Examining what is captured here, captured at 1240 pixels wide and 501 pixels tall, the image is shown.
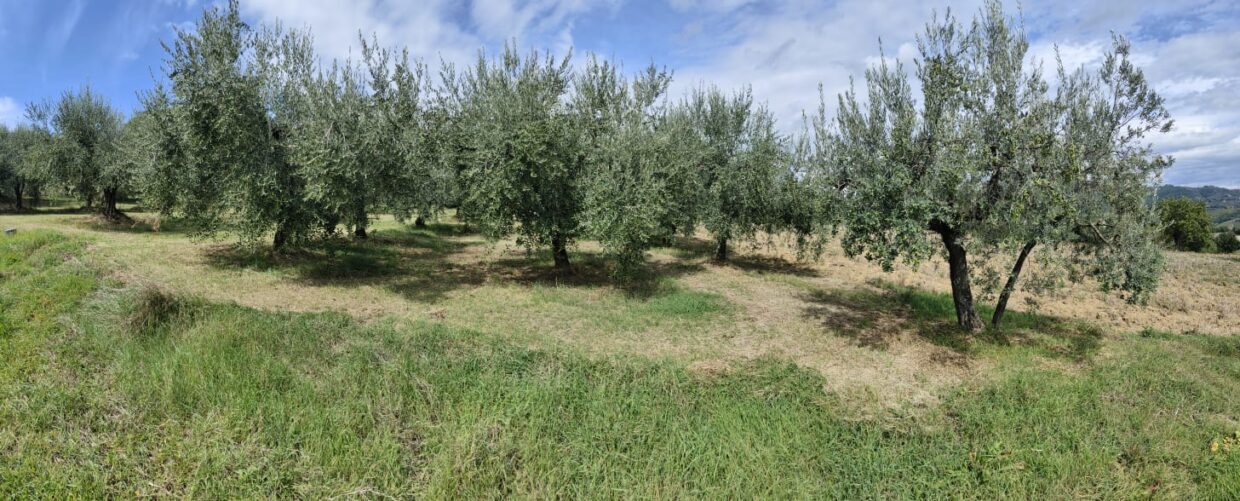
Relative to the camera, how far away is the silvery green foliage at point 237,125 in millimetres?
14070

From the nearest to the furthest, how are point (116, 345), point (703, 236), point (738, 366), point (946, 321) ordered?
point (116, 345) → point (738, 366) → point (946, 321) → point (703, 236)

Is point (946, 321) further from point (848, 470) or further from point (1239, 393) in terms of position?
point (848, 470)

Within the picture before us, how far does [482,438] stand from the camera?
605 cm

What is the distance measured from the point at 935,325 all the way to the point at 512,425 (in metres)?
10.9

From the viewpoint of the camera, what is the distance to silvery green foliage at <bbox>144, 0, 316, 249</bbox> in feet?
46.2

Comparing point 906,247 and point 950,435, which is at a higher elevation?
point 906,247

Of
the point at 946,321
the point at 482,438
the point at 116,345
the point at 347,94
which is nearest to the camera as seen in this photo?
the point at 482,438

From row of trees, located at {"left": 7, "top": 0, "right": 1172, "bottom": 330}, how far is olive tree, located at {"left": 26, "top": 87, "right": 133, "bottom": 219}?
785 cm

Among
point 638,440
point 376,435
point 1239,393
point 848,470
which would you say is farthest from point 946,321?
point 376,435

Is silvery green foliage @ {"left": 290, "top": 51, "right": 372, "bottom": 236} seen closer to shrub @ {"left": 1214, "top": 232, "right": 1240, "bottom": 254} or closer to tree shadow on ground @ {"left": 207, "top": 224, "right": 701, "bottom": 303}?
tree shadow on ground @ {"left": 207, "top": 224, "right": 701, "bottom": 303}

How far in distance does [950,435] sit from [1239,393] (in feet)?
19.4

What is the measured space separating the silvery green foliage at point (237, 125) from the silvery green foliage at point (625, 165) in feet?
26.9

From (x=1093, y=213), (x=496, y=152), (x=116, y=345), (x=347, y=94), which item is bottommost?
(x=116, y=345)

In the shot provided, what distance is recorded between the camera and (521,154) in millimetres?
14844
